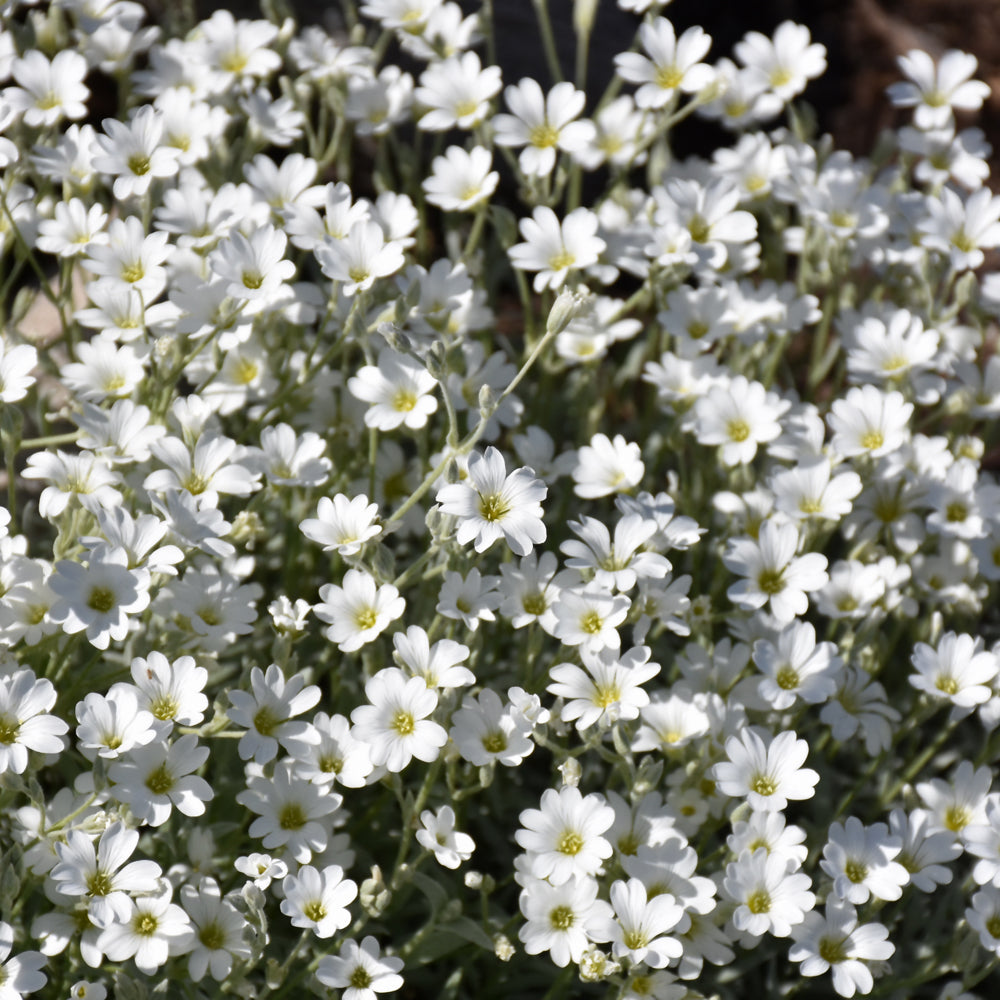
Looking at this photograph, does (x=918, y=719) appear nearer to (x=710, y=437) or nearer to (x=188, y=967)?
(x=710, y=437)

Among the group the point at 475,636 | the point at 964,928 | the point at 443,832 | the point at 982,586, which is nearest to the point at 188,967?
the point at 443,832

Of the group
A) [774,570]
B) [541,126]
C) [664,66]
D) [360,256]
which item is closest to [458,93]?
[541,126]

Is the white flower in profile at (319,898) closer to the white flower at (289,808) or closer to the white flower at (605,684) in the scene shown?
the white flower at (289,808)

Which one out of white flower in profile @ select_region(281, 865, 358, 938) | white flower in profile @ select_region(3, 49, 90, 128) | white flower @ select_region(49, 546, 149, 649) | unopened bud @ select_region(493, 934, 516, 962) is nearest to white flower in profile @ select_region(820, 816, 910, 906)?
unopened bud @ select_region(493, 934, 516, 962)

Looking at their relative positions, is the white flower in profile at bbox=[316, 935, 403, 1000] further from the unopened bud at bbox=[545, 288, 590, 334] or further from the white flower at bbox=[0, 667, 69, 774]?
the unopened bud at bbox=[545, 288, 590, 334]

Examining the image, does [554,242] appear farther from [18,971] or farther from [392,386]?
[18,971]
